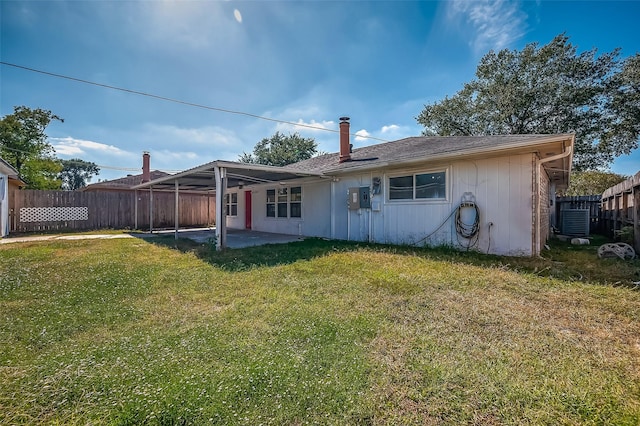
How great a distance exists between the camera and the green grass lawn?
5.82 ft

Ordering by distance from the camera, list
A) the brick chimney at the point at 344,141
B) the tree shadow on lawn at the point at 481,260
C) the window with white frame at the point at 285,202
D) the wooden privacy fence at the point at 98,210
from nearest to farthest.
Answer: the tree shadow on lawn at the point at 481,260
the brick chimney at the point at 344,141
the window with white frame at the point at 285,202
the wooden privacy fence at the point at 98,210

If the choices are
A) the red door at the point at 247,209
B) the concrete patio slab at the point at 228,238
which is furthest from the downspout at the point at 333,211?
the red door at the point at 247,209

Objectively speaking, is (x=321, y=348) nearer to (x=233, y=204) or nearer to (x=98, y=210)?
(x=233, y=204)

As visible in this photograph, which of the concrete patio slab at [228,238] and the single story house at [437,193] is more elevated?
the single story house at [437,193]

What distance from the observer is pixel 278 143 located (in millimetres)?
31469

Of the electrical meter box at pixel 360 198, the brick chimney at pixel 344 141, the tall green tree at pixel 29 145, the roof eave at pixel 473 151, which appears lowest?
the electrical meter box at pixel 360 198

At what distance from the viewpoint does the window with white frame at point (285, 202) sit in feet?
37.8

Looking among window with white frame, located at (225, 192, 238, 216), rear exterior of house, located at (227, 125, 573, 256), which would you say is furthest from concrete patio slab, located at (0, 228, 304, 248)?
window with white frame, located at (225, 192, 238, 216)

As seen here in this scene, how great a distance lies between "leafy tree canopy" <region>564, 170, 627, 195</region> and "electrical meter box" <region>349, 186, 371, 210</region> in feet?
74.2

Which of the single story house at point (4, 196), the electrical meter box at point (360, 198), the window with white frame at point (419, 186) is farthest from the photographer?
the single story house at point (4, 196)

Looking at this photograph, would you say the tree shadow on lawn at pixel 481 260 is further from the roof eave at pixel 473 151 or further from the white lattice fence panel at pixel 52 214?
the white lattice fence panel at pixel 52 214

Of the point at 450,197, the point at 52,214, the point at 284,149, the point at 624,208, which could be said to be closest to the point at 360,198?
the point at 450,197

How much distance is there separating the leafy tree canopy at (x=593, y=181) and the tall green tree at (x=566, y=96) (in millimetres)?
7806

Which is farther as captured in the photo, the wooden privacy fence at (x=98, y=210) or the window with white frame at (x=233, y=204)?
the window with white frame at (x=233, y=204)
